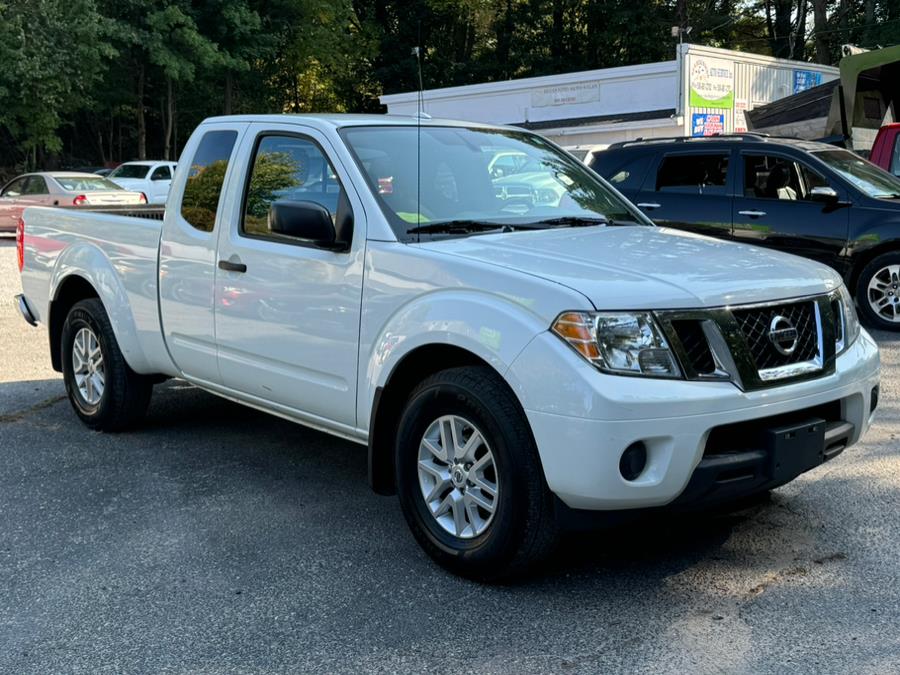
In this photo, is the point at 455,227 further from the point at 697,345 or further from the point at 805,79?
the point at 805,79

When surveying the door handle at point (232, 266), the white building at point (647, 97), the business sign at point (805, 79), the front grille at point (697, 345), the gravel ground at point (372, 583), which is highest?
the business sign at point (805, 79)

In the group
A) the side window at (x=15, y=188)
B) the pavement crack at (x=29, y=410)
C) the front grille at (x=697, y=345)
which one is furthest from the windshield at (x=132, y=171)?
the front grille at (x=697, y=345)

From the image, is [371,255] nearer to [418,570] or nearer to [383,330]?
[383,330]

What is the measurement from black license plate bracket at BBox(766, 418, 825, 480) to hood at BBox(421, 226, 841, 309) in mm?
487

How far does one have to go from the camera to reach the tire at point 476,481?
3566mm

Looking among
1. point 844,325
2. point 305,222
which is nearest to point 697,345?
point 844,325

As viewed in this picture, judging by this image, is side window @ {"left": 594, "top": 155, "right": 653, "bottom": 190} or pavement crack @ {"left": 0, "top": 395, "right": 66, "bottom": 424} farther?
side window @ {"left": 594, "top": 155, "right": 653, "bottom": 190}

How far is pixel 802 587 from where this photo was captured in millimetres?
3742

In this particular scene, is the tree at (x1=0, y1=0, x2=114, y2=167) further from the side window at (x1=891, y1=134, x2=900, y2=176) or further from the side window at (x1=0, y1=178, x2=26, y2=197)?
the side window at (x1=891, y1=134, x2=900, y2=176)

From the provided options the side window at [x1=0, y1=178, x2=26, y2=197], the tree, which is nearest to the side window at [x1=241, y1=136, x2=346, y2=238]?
the side window at [x1=0, y1=178, x2=26, y2=197]

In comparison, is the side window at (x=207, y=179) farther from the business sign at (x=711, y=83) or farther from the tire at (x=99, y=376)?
the business sign at (x=711, y=83)

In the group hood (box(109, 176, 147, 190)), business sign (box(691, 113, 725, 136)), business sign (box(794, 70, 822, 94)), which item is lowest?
hood (box(109, 176, 147, 190))

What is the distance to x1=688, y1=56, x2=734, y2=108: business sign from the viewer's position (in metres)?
20.1

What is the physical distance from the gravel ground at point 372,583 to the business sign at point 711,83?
625 inches
